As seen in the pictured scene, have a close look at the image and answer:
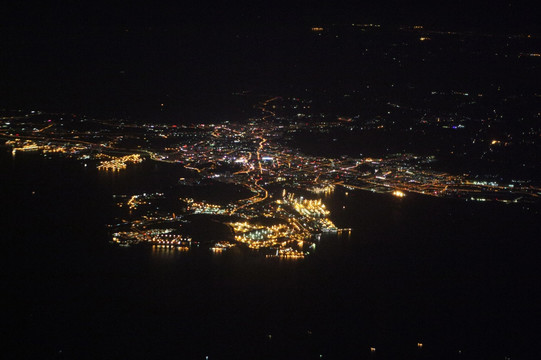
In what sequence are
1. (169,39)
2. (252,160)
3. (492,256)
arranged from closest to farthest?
(492,256), (252,160), (169,39)

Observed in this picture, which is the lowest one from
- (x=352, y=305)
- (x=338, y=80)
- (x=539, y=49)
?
(x=352, y=305)

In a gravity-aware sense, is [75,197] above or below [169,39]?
below

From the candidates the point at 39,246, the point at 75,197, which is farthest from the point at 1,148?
the point at 39,246

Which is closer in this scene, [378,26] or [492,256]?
[492,256]

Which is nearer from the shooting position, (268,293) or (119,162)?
(268,293)

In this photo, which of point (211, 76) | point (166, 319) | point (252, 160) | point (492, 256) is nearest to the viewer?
point (166, 319)

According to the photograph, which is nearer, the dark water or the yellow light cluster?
the dark water

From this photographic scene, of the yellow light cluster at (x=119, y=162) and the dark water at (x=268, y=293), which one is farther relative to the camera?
the yellow light cluster at (x=119, y=162)

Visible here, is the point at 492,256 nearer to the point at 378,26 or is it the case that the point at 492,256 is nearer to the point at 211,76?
the point at 378,26
